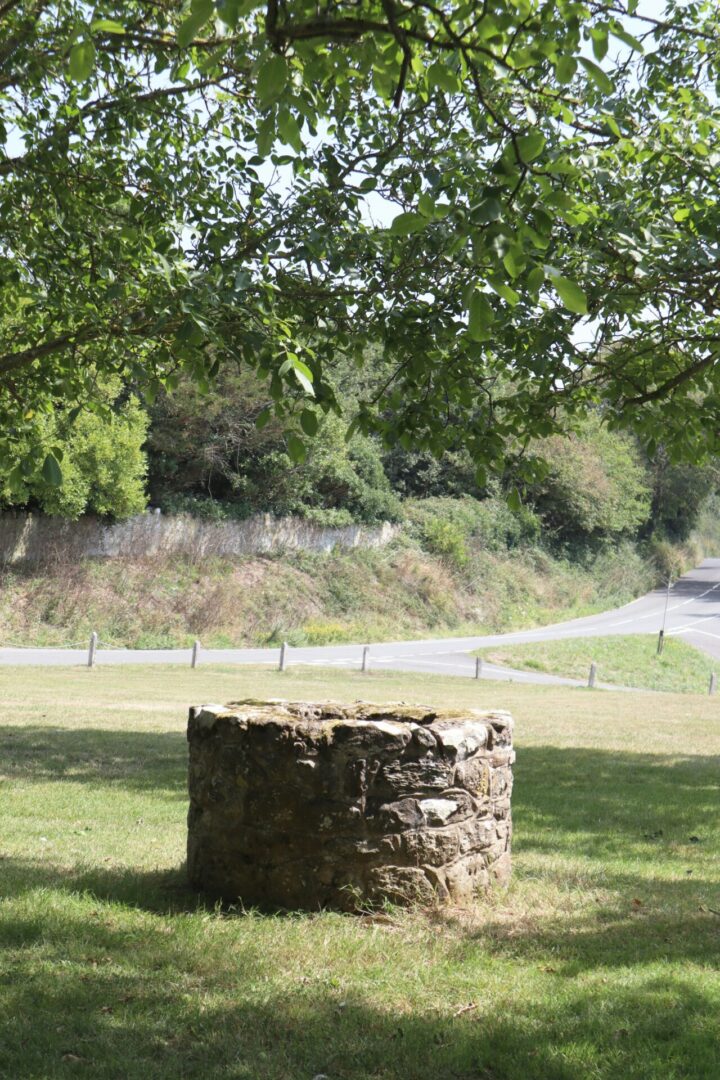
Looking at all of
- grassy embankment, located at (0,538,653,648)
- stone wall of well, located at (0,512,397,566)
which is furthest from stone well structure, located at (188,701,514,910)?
stone wall of well, located at (0,512,397,566)

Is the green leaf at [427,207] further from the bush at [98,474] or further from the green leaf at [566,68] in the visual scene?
the bush at [98,474]

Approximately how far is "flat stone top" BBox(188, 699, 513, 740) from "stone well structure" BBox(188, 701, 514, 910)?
0.04ft

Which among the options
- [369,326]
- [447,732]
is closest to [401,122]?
[369,326]

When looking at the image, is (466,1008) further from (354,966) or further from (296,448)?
(296,448)

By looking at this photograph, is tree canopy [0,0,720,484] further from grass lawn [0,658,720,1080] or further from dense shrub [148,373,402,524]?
dense shrub [148,373,402,524]

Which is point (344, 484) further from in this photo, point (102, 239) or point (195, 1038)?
point (195, 1038)

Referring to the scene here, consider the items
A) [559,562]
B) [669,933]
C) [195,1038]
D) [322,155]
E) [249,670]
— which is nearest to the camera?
[195,1038]

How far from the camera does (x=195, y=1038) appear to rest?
13.2ft

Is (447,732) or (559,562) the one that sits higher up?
(559,562)

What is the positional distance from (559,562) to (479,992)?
4646 centimetres

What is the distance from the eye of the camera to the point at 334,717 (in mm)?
6715

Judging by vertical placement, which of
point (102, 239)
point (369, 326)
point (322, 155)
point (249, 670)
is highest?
point (322, 155)

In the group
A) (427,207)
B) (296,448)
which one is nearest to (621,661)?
(296,448)

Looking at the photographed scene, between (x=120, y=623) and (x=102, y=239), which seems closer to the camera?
(x=102, y=239)
